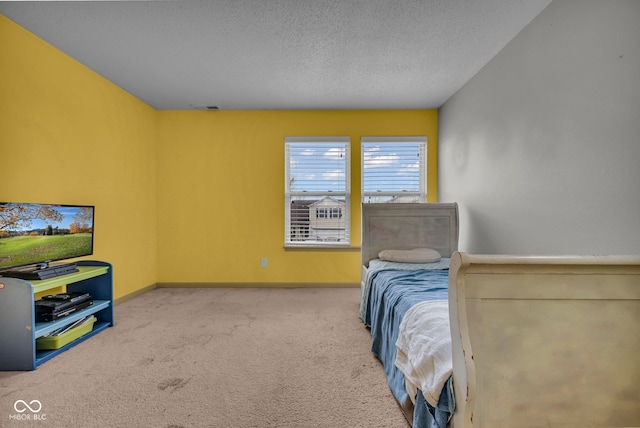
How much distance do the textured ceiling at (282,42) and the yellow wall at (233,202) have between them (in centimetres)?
62

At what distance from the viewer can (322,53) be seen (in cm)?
249

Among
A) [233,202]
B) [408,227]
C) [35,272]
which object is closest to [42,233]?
[35,272]

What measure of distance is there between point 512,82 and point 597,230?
136 centimetres

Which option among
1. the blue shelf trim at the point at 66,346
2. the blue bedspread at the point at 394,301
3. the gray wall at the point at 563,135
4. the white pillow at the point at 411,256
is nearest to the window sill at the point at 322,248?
the white pillow at the point at 411,256

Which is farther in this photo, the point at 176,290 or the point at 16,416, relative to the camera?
the point at 176,290

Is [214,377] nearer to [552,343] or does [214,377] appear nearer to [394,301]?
[394,301]

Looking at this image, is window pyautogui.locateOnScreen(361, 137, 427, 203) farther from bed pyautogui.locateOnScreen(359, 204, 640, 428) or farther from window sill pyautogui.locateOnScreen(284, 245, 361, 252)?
bed pyautogui.locateOnScreen(359, 204, 640, 428)

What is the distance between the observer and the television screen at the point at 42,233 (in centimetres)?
196

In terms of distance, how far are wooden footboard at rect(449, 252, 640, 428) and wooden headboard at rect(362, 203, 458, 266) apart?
216 centimetres

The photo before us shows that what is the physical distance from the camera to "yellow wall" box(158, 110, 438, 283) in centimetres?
394

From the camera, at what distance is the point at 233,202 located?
13.0ft

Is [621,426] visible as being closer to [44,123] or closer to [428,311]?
[428,311]

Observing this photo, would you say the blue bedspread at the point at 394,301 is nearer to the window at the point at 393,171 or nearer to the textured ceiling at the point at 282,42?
the window at the point at 393,171

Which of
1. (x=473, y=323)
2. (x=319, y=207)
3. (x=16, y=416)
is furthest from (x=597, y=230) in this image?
(x=16, y=416)
